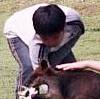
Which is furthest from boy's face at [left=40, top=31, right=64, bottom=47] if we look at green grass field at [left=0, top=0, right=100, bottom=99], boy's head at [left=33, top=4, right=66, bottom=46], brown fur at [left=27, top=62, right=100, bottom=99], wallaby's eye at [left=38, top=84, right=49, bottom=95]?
green grass field at [left=0, top=0, right=100, bottom=99]

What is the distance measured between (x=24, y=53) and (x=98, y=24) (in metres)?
7.74

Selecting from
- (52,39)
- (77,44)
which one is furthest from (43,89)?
(77,44)

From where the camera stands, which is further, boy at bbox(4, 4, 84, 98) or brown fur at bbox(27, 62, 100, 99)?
boy at bbox(4, 4, 84, 98)

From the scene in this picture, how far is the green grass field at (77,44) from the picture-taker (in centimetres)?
793

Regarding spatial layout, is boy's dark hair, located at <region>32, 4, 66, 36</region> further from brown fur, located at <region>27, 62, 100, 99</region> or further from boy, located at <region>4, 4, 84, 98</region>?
brown fur, located at <region>27, 62, 100, 99</region>

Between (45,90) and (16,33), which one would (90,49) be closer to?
(16,33)

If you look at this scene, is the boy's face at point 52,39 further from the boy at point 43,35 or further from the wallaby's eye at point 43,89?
the wallaby's eye at point 43,89

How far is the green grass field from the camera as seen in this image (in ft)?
26.0

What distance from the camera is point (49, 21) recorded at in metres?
3.95

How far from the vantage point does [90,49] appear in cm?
998

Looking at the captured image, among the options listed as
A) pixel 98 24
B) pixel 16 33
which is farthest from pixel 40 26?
pixel 98 24

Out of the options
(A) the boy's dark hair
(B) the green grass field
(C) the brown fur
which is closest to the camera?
(C) the brown fur

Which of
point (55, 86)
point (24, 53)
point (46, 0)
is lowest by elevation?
point (46, 0)

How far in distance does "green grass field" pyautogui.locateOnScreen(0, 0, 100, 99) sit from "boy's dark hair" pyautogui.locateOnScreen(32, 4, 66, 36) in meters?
3.28
